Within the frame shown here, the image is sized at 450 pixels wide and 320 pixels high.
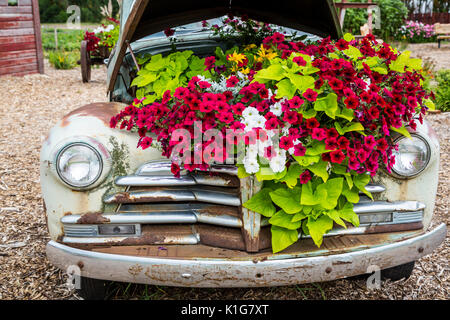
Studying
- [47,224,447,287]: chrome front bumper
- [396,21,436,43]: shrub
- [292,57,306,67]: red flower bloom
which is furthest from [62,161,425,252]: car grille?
[396,21,436,43]: shrub

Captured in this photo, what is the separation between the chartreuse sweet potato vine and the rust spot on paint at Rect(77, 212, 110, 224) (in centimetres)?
36

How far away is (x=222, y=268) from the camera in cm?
188

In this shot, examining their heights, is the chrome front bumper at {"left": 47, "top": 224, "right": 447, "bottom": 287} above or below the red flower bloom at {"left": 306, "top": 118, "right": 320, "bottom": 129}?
below

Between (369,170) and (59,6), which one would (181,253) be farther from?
(59,6)

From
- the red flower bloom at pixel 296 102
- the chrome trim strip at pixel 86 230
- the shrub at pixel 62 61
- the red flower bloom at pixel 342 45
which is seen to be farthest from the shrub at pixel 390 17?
the chrome trim strip at pixel 86 230

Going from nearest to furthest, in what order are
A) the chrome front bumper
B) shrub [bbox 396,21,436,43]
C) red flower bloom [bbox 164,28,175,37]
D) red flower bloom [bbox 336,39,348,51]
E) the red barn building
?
the chrome front bumper → red flower bloom [bbox 336,39,348,51] → red flower bloom [bbox 164,28,175,37] → the red barn building → shrub [bbox 396,21,436,43]

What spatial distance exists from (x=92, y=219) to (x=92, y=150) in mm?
305

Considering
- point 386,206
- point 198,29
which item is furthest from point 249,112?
point 198,29

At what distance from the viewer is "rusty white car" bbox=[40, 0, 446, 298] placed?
192cm

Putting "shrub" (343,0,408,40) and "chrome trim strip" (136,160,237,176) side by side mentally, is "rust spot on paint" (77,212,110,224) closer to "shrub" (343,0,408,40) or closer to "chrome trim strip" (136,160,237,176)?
"chrome trim strip" (136,160,237,176)

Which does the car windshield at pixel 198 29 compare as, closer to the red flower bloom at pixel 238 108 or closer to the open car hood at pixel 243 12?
the open car hood at pixel 243 12

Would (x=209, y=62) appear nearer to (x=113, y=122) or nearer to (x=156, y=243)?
(x=113, y=122)

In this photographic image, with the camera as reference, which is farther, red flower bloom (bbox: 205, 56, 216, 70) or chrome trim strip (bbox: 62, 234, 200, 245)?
red flower bloom (bbox: 205, 56, 216, 70)

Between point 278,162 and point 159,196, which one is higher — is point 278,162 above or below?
above
